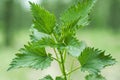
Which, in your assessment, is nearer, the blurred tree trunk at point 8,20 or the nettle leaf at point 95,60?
the nettle leaf at point 95,60

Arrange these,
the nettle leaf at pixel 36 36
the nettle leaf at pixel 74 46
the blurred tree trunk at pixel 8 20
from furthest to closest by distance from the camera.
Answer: the blurred tree trunk at pixel 8 20 < the nettle leaf at pixel 36 36 < the nettle leaf at pixel 74 46

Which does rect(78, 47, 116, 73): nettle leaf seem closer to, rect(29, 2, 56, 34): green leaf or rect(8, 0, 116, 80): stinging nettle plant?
rect(8, 0, 116, 80): stinging nettle plant

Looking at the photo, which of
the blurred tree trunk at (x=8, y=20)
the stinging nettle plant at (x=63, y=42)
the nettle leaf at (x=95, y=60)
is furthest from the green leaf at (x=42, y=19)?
the blurred tree trunk at (x=8, y=20)

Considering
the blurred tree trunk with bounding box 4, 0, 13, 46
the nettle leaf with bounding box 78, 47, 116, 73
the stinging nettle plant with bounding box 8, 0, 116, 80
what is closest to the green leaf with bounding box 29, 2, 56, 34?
the stinging nettle plant with bounding box 8, 0, 116, 80

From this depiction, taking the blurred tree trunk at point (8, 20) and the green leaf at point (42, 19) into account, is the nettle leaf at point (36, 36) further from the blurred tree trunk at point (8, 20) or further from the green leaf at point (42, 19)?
the blurred tree trunk at point (8, 20)

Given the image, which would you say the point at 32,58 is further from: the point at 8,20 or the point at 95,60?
the point at 8,20
